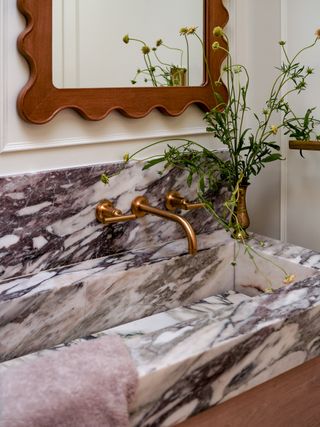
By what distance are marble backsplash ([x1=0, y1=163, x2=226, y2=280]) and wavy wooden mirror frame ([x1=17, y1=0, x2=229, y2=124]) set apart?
0.50 feet

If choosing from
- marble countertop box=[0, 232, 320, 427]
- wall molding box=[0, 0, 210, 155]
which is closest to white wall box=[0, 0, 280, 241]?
wall molding box=[0, 0, 210, 155]

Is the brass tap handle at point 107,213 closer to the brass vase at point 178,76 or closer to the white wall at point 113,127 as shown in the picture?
the white wall at point 113,127

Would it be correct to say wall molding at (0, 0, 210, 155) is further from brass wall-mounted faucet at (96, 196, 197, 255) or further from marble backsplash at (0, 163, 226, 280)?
brass wall-mounted faucet at (96, 196, 197, 255)

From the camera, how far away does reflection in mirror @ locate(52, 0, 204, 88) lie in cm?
137

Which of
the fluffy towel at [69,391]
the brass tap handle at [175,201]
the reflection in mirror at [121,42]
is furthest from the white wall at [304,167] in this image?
the fluffy towel at [69,391]

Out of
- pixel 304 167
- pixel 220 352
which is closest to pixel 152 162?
pixel 304 167

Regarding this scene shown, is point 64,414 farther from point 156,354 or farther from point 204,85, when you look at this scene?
point 204,85

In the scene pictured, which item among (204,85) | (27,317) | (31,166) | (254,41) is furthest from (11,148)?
(254,41)

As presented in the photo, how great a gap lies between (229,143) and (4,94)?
66 cm

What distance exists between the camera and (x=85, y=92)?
4.58 feet

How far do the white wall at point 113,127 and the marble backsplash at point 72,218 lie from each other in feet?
0.16

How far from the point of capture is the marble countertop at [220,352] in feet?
2.96

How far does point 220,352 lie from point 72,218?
61 cm

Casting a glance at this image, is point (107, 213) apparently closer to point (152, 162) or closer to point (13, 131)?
point (152, 162)
